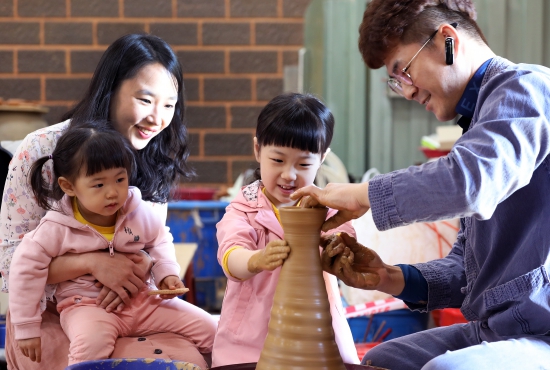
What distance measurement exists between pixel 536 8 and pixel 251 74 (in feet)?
7.44

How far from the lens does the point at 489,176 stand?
1.37 m

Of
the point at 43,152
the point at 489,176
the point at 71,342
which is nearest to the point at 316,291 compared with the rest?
the point at 489,176

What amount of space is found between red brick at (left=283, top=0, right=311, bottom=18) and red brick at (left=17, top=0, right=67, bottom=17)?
1782mm

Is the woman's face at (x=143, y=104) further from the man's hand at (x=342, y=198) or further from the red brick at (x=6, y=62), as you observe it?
the red brick at (x=6, y=62)

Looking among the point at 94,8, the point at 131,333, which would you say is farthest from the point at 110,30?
the point at 131,333

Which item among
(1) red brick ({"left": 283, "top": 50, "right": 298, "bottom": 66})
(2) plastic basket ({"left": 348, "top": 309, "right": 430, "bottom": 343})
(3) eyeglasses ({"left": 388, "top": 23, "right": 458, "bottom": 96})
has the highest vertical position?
(3) eyeglasses ({"left": 388, "top": 23, "right": 458, "bottom": 96})

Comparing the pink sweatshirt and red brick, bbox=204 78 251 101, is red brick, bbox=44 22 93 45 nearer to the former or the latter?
red brick, bbox=204 78 251 101

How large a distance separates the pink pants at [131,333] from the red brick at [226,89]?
3608 mm

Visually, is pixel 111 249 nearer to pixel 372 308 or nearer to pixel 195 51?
pixel 372 308

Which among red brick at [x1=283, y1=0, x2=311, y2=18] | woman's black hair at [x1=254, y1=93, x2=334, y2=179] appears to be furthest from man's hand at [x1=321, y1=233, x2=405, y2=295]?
red brick at [x1=283, y1=0, x2=311, y2=18]

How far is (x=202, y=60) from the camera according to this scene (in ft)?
17.9

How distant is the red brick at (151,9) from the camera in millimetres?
5367

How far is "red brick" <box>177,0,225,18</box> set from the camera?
5.39 metres

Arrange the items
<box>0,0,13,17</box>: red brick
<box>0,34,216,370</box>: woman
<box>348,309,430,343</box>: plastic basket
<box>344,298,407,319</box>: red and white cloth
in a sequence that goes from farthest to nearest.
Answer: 1. <box>0,0,13,17</box>: red brick
2. <box>348,309,430,343</box>: plastic basket
3. <box>344,298,407,319</box>: red and white cloth
4. <box>0,34,216,370</box>: woman
